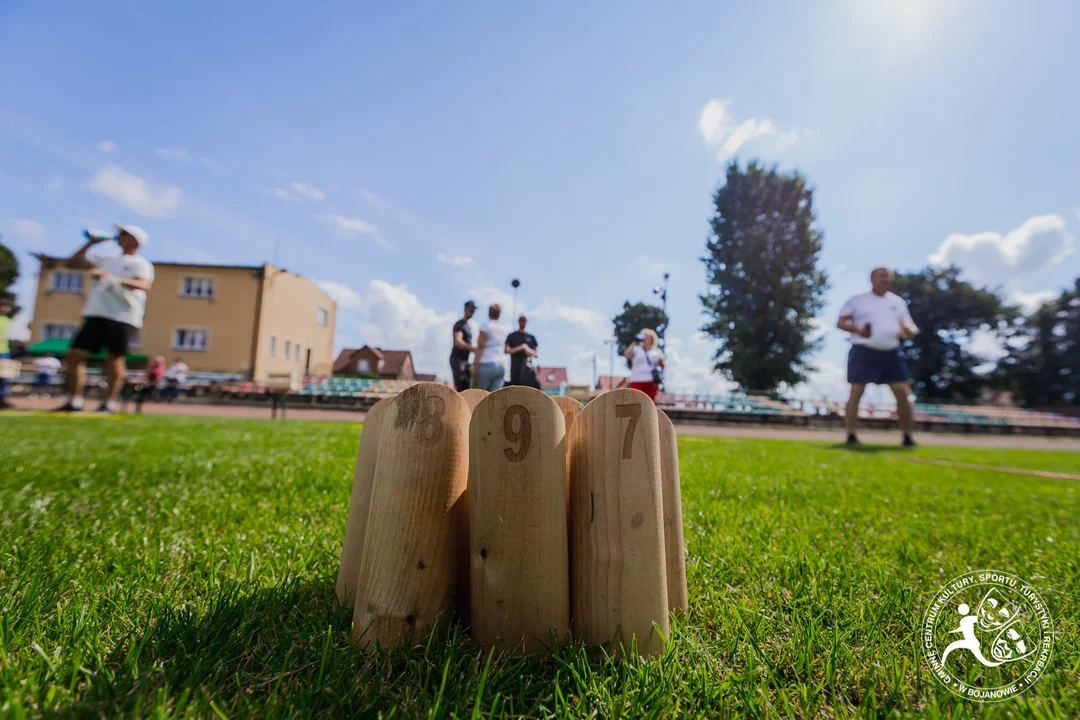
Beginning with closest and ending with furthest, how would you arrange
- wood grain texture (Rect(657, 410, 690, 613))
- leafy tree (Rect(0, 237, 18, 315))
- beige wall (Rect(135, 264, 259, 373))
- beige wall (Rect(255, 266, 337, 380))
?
wood grain texture (Rect(657, 410, 690, 613)), beige wall (Rect(135, 264, 259, 373)), beige wall (Rect(255, 266, 337, 380)), leafy tree (Rect(0, 237, 18, 315))

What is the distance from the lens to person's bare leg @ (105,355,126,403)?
6.89 m

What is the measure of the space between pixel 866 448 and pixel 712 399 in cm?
1902

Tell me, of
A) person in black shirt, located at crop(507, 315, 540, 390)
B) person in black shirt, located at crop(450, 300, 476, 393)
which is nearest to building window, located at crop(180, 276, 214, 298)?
person in black shirt, located at crop(450, 300, 476, 393)

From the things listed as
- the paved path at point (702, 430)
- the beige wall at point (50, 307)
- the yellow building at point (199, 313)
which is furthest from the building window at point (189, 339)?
the paved path at point (702, 430)

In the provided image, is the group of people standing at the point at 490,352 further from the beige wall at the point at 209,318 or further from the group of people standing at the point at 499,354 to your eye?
the beige wall at the point at 209,318

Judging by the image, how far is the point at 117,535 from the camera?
212cm

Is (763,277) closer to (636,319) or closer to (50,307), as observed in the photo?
(636,319)

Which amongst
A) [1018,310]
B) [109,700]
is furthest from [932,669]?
[1018,310]

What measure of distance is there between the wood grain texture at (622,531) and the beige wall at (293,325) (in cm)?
3473

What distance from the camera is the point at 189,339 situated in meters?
31.5

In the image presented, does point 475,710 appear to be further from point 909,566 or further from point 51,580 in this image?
point 909,566

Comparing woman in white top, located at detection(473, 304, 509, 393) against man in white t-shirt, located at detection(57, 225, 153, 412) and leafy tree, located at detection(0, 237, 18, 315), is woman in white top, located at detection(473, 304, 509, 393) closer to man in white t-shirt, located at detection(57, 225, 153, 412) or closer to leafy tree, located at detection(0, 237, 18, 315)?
man in white t-shirt, located at detection(57, 225, 153, 412)

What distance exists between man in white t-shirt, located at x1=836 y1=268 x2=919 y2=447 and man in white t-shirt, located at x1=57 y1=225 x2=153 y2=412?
10.3 meters

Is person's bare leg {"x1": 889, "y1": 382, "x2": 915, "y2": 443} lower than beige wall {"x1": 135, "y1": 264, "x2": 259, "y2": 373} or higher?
lower
